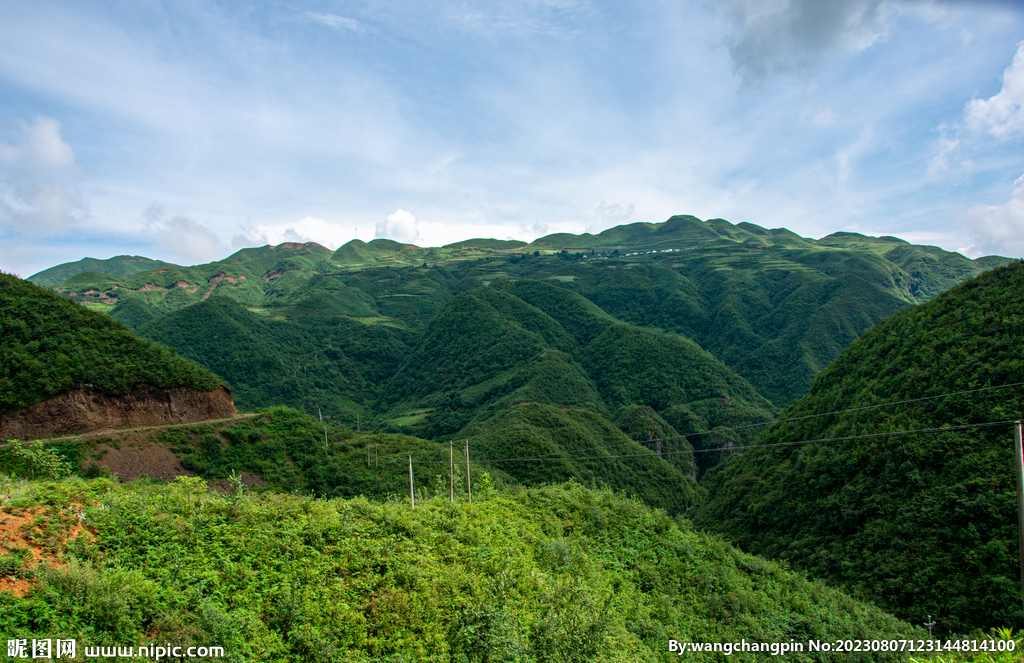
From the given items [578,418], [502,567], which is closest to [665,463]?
[578,418]

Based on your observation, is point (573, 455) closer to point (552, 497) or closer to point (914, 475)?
point (914, 475)

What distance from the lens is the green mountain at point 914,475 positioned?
71.4 ft

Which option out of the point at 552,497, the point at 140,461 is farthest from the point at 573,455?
the point at 140,461

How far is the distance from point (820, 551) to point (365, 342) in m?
115

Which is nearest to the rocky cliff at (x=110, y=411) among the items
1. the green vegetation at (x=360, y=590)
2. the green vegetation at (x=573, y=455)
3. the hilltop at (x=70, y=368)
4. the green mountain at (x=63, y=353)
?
the hilltop at (x=70, y=368)

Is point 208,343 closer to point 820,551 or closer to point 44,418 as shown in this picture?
point 44,418

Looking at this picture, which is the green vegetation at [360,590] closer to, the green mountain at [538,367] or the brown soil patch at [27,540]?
the brown soil patch at [27,540]

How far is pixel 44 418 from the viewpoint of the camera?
31891 millimetres

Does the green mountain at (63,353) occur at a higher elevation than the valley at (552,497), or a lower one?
higher

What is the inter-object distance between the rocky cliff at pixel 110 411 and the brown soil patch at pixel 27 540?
101ft

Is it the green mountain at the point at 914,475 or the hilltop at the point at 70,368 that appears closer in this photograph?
the green mountain at the point at 914,475

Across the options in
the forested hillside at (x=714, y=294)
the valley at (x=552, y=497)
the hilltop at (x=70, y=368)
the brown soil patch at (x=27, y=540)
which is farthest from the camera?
the forested hillside at (x=714, y=294)

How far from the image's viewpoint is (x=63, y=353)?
112ft

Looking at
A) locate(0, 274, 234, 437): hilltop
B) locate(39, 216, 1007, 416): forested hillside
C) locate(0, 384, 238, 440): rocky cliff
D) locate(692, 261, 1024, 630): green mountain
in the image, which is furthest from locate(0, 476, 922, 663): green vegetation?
locate(39, 216, 1007, 416): forested hillside
